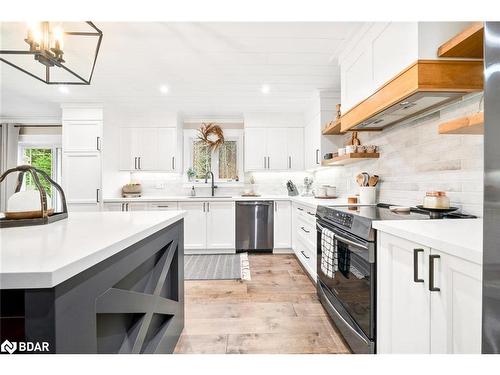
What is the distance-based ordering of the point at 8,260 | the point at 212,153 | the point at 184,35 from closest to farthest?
the point at 8,260, the point at 184,35, the point at 212,153

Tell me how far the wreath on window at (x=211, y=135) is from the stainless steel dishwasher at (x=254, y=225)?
1.32 metres

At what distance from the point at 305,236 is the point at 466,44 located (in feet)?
7.78

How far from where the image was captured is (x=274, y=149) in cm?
461

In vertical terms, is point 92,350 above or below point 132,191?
below

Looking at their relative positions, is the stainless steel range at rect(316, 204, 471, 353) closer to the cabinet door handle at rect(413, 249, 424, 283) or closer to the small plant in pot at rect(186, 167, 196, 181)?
the cabinet door handle at rect(413, 249, 424, 283)

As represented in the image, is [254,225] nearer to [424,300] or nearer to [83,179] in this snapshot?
[83,179]

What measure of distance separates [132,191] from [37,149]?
2.25 meters

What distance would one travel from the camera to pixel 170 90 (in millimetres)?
3598

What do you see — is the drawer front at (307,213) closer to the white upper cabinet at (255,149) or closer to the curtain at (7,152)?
the white upper cabinet at (255,149)

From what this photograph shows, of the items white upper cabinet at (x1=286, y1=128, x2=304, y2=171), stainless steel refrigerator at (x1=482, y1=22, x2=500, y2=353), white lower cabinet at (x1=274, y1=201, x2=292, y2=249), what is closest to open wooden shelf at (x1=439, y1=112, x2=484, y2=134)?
stainless steel refrigerator at (x1=482, y1=22, x2=500, y2=353)

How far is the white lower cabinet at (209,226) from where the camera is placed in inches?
166
